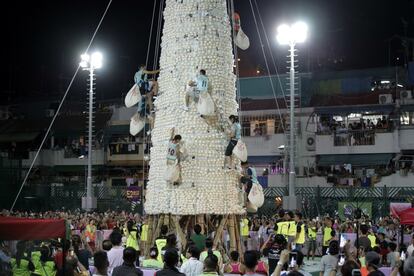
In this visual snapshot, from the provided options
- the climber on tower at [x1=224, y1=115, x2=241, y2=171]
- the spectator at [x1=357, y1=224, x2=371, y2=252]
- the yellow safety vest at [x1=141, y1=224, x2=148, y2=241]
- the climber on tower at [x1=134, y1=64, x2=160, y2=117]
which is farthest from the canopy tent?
the climber on tower at [x1=224, y1=115, x2=241, y2=171]

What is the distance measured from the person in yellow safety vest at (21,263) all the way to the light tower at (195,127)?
7363mm

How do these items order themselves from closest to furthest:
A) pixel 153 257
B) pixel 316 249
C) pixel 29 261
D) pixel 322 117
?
pixel 29 261 < pixel 153 257 < pixel 316 249 < pixel 322 117

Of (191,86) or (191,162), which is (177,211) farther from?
(191,86)

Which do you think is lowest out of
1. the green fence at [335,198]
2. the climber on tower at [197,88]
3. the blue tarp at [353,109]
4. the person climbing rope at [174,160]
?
the green fence at [335,198]

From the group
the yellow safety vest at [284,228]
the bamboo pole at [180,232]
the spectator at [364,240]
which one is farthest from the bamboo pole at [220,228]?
the spectator at [364,240]

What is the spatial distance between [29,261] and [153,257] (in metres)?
3.99

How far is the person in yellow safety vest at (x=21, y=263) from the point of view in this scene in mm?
8492

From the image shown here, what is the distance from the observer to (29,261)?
8812mm

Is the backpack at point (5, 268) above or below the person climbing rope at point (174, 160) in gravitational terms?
below

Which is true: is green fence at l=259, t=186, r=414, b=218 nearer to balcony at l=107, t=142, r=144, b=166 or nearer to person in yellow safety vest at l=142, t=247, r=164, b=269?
balcony at l=107, t=142, r=144, b=166

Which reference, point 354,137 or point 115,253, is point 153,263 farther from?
point 354,137

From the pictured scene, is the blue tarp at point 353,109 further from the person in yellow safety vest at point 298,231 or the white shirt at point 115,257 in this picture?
the white shirt at point 115,257

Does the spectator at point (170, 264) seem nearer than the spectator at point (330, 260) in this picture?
Yes

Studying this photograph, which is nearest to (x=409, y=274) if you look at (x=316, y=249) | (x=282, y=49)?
(x=316, y=249)
